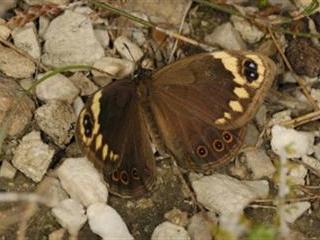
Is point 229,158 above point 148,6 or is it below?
below

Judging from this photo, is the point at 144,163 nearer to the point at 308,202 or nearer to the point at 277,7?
the point at 308,202

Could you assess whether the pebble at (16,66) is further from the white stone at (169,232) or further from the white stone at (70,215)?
the white stone at (169,232)

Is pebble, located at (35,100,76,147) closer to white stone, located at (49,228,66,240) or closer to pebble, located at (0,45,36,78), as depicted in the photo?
pebble, located at (0,45,36,78)

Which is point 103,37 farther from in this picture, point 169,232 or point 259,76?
point 169,232

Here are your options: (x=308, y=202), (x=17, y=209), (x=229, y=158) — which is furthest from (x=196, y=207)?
(x=17, y=209)

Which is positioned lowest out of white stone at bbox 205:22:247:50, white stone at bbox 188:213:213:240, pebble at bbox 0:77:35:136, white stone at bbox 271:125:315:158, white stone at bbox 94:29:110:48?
white stone at bbox 188:213:213:240

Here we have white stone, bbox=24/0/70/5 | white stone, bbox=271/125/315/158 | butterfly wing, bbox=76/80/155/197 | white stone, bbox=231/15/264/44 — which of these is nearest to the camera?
butterfly wing, bbox=76/80/155/197

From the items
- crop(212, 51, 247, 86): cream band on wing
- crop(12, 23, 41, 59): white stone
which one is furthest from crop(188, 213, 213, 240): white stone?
crop(12, 23, 41, 59): white stone
